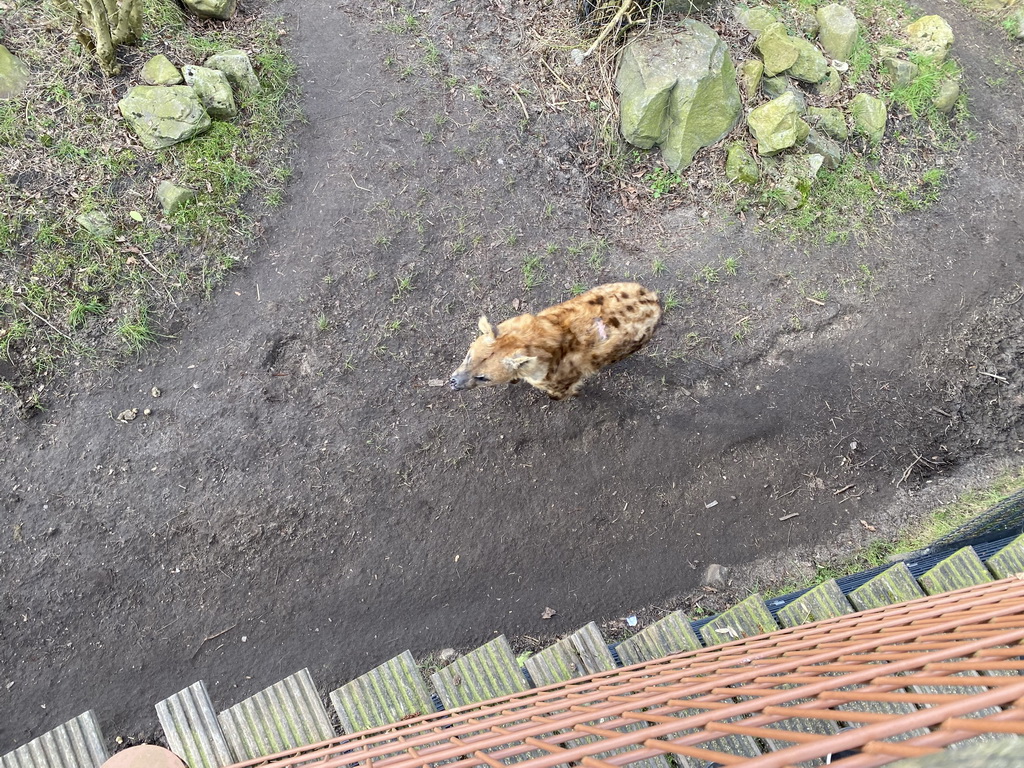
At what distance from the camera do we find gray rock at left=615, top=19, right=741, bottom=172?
6.17 metres

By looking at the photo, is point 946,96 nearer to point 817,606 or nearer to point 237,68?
point 817,606

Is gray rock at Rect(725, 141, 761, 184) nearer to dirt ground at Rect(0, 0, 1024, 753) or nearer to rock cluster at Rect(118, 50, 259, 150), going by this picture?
dirt ground at Rect(0, 0, 1024, 753)

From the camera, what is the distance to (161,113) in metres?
5.32

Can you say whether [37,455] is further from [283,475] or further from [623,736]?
[623,736]

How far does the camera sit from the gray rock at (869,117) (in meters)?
6.76

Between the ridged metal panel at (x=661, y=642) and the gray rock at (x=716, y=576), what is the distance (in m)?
1.15

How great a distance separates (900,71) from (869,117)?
1.00 metres

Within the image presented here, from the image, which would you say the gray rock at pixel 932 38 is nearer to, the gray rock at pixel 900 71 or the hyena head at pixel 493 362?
the gray rock at pixel 900 71

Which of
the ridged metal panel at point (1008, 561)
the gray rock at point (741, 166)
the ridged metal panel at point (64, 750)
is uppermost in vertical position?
the gray rock at point (741, 166)

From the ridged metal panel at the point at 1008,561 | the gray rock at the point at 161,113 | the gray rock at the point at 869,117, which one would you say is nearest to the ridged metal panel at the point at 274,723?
the ridged metal panel at the point at 1008,561

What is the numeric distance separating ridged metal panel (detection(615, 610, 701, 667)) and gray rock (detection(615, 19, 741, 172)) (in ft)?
16.0

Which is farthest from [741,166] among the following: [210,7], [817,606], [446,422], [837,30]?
[210,7]

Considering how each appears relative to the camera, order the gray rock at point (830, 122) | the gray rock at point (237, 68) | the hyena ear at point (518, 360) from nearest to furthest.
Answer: the hyena ear at point (518, 360) < the gray rock at point (237, 68) < the gray rock at point (830, 122)

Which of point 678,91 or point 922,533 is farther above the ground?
point 678,91
